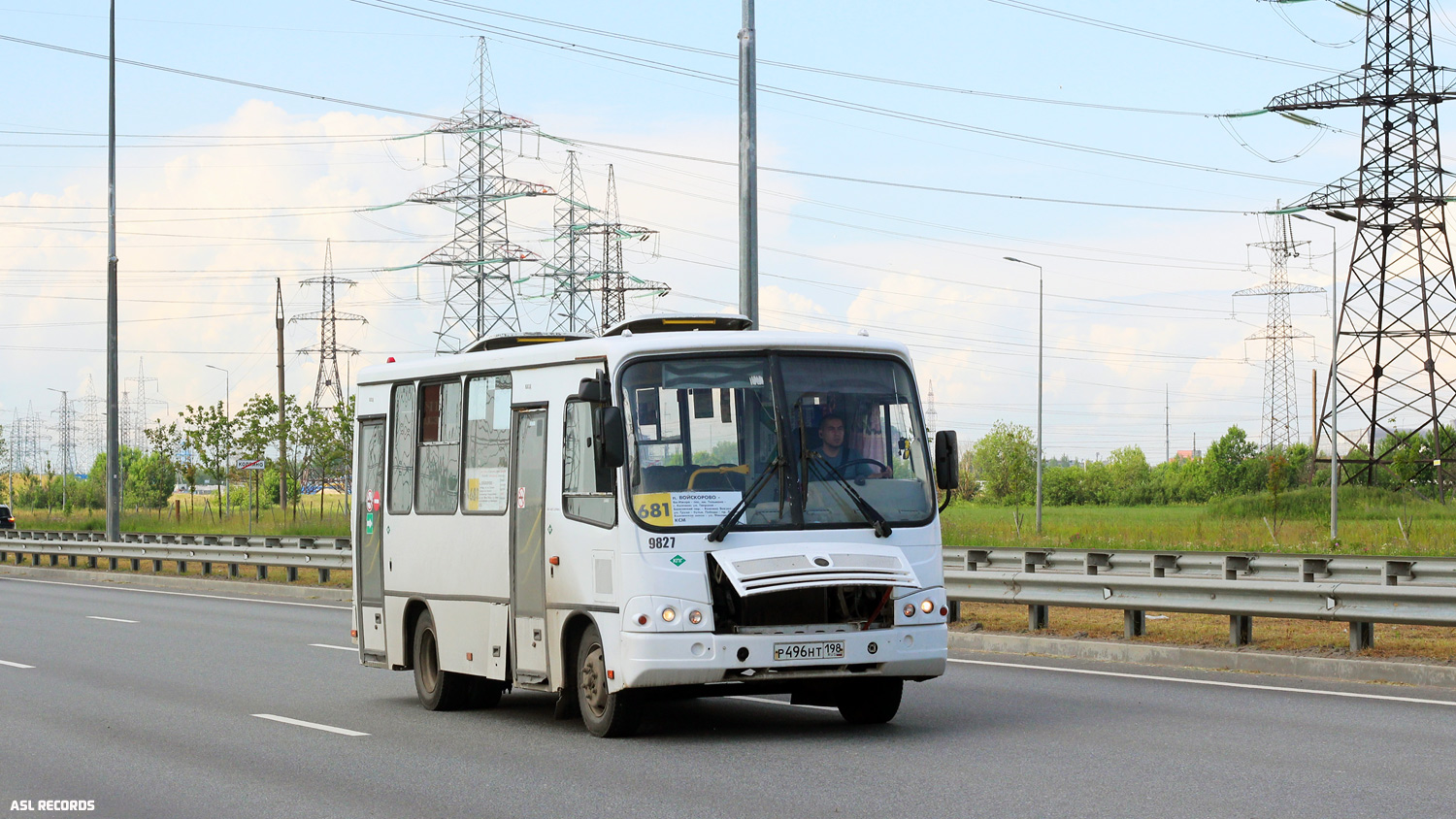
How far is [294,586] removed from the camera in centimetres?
3153

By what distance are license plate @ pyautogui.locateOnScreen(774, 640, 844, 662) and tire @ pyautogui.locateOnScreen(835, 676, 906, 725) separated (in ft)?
2.81

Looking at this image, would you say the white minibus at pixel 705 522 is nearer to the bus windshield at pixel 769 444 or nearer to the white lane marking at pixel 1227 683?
the bus windshield at pixel 769 444

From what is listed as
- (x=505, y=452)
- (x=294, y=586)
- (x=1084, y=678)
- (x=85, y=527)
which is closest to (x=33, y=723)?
(x=505, y=452)

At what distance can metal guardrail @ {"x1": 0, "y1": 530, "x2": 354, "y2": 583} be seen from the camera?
31719mm

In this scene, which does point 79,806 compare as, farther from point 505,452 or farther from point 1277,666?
point 1277,666

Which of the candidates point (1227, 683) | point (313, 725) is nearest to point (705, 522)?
point (313, 725)

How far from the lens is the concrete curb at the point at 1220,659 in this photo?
45.1ft

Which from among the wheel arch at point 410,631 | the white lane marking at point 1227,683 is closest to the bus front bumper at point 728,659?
the wheel arch at point 410,631

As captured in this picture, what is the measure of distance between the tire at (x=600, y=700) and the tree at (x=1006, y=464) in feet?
301

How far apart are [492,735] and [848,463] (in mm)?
3108

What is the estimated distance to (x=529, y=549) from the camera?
Result: 12.2 meters

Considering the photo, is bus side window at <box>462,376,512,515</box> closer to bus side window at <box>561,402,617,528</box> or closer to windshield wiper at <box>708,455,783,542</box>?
bus side window at <box>561,402,617,528</box>

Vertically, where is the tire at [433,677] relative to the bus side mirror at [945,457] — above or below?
below

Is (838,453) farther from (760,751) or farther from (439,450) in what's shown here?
(439,450)
